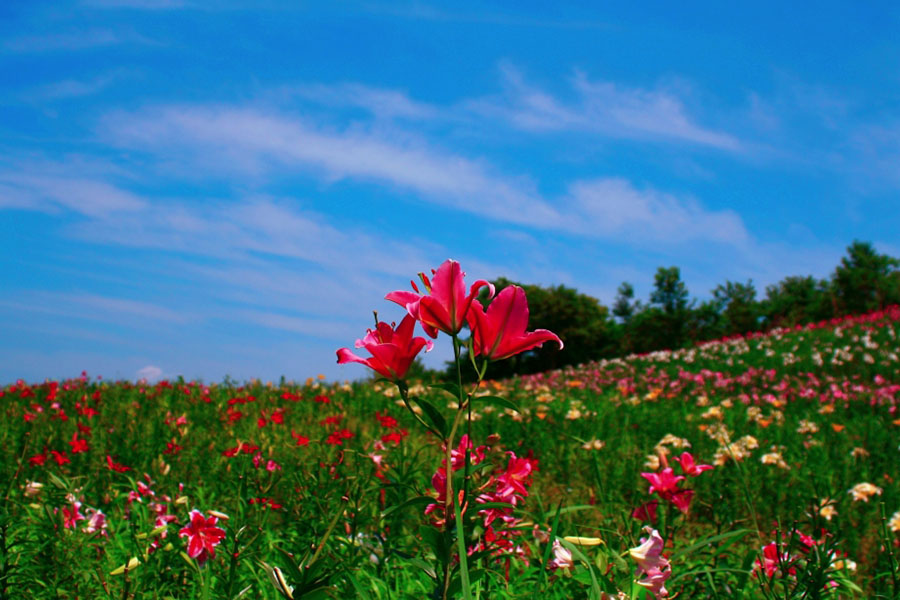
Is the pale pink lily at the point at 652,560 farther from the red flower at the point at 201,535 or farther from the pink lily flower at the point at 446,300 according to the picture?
the red flower at the point at 201,535

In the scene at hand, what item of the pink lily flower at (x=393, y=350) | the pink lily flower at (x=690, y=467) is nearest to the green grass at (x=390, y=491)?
the pink lily flower at (x=690, y=467)

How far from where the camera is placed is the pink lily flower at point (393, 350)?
1.36 m

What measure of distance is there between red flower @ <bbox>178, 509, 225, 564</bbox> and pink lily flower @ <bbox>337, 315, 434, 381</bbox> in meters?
1.20

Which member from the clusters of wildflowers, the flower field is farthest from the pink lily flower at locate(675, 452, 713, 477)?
the clusters of wildflowers

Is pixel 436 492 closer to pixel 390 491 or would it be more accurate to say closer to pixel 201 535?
pixel 201 535

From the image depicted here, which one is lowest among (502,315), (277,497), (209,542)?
(277,497)

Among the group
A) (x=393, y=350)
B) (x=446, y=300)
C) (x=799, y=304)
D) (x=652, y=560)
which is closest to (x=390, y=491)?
(x=652, y=560)

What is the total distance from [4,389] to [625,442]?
895 cm

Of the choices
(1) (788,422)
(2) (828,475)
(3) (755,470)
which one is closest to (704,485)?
(3) (755,470)

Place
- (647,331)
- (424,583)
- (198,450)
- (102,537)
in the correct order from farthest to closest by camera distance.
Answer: (647,331) → (198,450) → (102,537) → (424,583)

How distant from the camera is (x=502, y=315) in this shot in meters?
1.35

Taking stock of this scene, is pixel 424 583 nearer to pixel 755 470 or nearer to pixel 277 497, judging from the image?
pixel 277 497

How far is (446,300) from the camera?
1.33 metres

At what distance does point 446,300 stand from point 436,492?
730 millimetres
